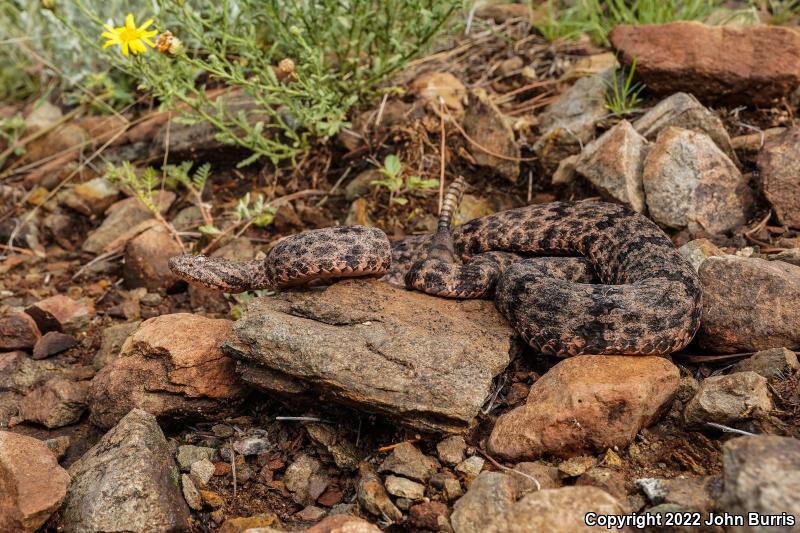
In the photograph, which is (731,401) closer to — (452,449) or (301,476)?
(452,449)

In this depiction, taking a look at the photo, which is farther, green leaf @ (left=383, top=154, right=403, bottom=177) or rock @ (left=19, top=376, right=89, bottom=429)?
green leaf @ (left=383, top=154, right=403, bottom=177)

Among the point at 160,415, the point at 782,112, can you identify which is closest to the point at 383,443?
the point at 160,415

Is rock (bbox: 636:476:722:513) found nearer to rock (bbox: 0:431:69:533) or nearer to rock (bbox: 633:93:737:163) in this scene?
rock (bbox: 0:431:69:533)

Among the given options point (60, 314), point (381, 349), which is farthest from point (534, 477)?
point (60, 314)

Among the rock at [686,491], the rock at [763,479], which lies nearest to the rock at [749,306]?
the rock at [686,491]

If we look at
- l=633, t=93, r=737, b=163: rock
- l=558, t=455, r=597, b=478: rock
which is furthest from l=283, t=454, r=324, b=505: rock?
l=633, t=93, r=737, b=163: rock

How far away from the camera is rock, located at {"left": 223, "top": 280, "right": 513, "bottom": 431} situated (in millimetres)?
4461

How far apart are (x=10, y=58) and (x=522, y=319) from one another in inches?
346

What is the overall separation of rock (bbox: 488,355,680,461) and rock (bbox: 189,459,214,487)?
Answer: 1776 millimetres

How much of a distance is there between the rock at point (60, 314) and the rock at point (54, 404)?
3.22 ft

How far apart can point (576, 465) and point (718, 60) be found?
14.0 ft

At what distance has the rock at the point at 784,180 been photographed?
19.5ft

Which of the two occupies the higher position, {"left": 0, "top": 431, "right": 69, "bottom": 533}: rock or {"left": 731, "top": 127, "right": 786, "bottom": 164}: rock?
{"left": 731, "top": 127, "right": 786, "bottom": 164}: rock

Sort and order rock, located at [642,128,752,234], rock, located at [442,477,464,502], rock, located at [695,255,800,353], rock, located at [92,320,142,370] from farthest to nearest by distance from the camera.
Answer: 1. rock, located at [642,128,752,234]
2. rock, located at [92,320,142,370]
3. rock, located at [695,255,800,353]
4. rock, located at [442,477,464,502]
